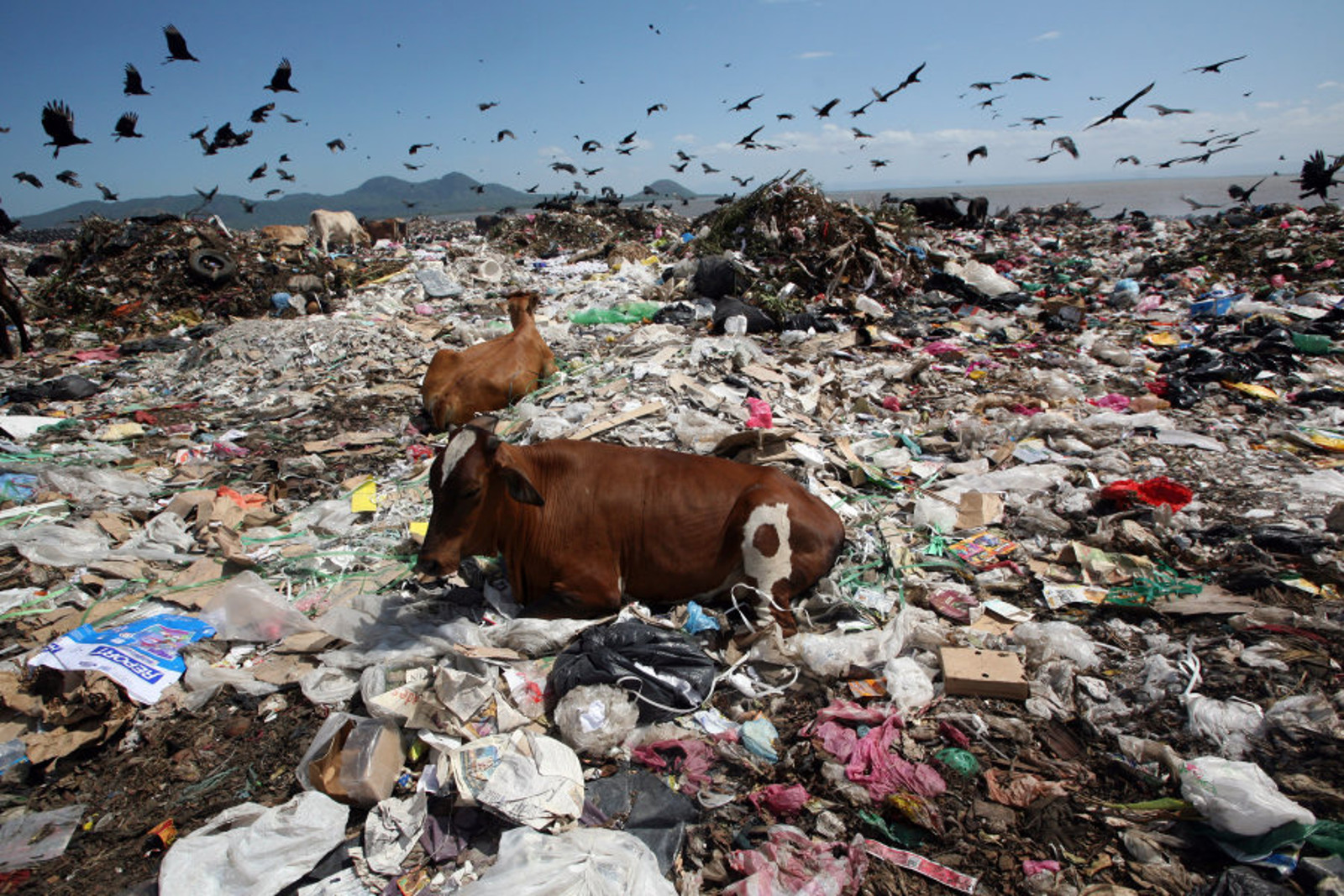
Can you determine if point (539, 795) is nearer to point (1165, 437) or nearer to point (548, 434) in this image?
point (548, 434)

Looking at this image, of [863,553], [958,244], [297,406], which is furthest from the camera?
[958,244]

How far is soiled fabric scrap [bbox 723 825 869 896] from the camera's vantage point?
217cm

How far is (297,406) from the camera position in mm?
7727

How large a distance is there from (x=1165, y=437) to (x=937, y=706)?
448cm

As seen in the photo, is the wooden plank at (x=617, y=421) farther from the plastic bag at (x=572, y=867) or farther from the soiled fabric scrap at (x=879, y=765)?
the plastic bag at (x=572, y=867)

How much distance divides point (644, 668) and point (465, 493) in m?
1.26

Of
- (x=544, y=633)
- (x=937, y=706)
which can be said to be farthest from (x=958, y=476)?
(x=544, y=633)

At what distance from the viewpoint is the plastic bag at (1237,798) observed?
2.12 meters

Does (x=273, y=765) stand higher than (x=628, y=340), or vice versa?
(x=628, y=340)

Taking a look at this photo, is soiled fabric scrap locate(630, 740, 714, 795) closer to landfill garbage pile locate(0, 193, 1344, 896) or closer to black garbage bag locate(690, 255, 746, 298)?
landfill garbage pile locate(0, 193, 1344, 896)

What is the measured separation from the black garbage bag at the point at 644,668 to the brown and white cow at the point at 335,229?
65.8 feet

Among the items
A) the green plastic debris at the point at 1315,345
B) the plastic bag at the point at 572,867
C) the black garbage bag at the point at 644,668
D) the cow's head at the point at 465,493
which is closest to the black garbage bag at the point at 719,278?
the green plastic debris at the point at 1315,345

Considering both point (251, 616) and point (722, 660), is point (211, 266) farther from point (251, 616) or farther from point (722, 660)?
point (722, 660)

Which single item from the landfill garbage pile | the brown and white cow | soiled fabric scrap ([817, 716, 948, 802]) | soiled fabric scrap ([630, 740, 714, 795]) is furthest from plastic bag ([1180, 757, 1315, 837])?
the brown and white cow
